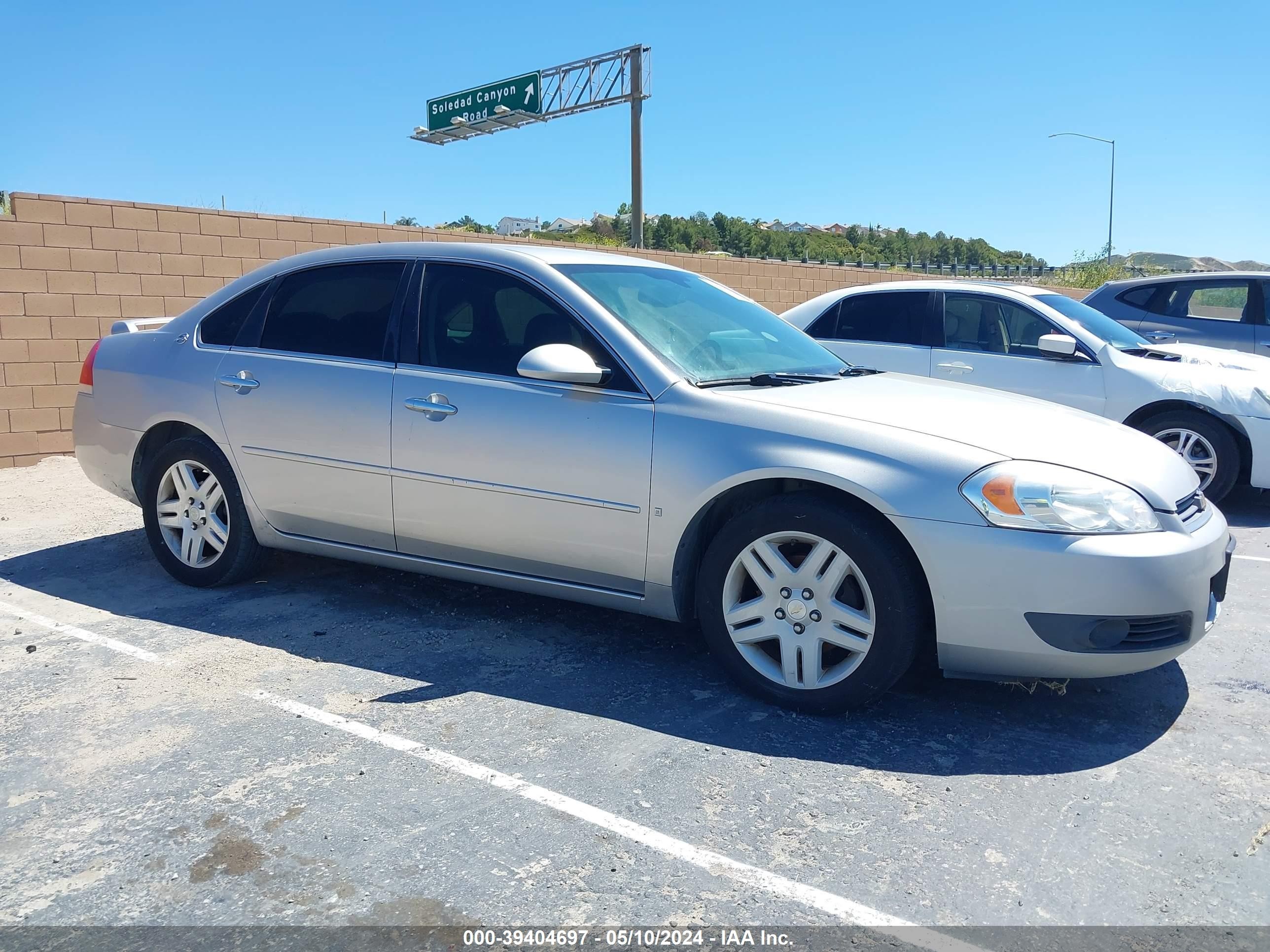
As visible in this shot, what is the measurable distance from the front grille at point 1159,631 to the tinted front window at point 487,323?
2.07 m

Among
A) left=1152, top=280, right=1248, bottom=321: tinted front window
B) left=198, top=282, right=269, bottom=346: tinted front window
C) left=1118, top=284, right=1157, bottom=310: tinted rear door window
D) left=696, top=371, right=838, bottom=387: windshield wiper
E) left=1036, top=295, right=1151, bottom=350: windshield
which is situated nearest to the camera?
left=696, top=371, right=838, bottom=387: windshield wiper

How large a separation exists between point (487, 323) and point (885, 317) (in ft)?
14.3

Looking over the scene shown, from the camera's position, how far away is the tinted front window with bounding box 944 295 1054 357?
7582 mm

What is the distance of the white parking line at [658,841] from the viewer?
2.42 metres

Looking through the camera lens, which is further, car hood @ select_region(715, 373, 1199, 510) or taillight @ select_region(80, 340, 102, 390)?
taillight @ select_region(80, 340, 102, 390)

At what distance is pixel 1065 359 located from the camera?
24.1 feet

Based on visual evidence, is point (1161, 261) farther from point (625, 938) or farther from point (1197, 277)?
point (625, 938)

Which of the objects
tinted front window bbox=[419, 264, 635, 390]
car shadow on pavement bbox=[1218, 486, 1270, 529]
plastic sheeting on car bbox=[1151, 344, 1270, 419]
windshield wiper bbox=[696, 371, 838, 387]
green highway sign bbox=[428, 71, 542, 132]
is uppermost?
green highway sign bbox=[428, 71, 542, 132]

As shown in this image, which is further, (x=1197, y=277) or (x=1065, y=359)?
(x=1197, y=277)

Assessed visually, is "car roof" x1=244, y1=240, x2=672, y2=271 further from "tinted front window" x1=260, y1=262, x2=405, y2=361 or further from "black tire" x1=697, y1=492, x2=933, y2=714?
"black tire" x1=697, y1=492, x2=933, y2=714

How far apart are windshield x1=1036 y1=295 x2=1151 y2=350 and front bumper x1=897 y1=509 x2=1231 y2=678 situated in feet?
14.8

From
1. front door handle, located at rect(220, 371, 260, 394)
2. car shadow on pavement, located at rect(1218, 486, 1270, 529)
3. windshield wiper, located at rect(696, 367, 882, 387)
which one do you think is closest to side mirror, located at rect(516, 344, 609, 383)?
windshield wiper, located at rect(696, 367, 882, 387)

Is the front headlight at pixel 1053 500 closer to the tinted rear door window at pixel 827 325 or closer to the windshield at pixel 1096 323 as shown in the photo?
the windshield at pixel 1096 323

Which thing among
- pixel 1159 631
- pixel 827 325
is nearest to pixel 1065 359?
pixel 827 325
